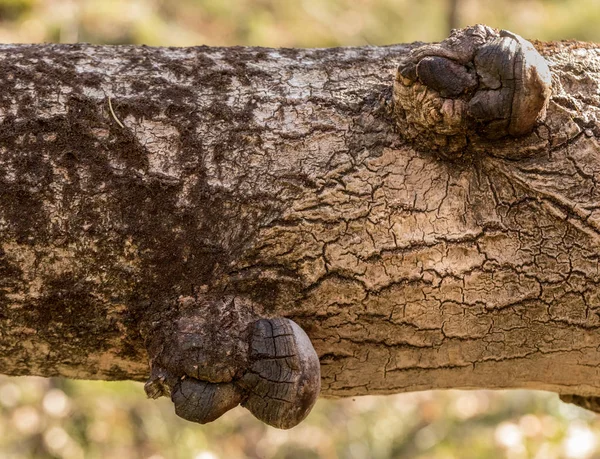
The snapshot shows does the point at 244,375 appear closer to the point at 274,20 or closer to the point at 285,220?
the point at 285,220

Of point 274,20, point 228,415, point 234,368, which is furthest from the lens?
point 274,20

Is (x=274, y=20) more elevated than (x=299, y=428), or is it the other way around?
(x=274, y=20)

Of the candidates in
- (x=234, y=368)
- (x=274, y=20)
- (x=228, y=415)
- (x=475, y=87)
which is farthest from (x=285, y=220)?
(x=274, y=20)

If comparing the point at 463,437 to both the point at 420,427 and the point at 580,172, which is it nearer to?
the point at 420,427

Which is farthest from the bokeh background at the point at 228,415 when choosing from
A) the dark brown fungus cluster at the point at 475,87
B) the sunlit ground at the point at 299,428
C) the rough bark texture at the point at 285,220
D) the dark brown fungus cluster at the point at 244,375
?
the dark brown fungus cluster at the point at 475,87

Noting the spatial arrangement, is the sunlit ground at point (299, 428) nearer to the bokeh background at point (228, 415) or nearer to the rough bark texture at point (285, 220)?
the bokeh background at point (228, 415)

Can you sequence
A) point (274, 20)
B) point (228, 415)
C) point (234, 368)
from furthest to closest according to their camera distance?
point (274, 20) < point (228, 415) < point (234, 368)

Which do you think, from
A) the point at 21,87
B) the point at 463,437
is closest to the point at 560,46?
the point at 21,87
